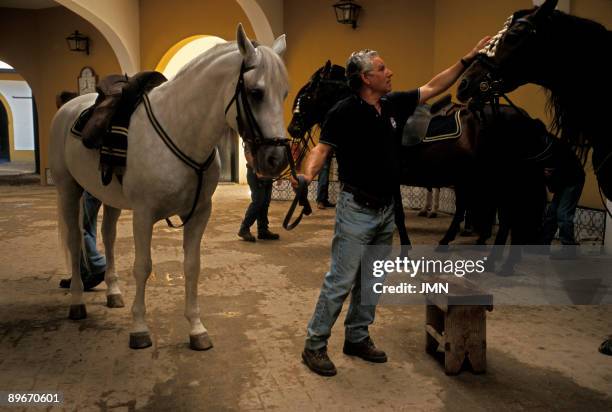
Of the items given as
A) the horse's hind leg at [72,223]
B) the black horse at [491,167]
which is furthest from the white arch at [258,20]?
the horse's hind leg at [72,223]

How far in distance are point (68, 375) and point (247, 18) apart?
8.76 meters

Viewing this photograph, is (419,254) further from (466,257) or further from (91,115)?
(91,115)

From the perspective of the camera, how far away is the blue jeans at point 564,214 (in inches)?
221

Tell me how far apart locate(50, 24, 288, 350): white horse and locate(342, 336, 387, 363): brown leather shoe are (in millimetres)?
829

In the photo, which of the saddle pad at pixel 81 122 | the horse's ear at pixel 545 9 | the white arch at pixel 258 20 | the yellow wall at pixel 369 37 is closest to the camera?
the horse's ear at pixel 545 9

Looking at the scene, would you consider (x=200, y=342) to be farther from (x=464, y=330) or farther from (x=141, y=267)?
(x=464, y=330)

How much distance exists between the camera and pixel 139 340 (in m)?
3.16

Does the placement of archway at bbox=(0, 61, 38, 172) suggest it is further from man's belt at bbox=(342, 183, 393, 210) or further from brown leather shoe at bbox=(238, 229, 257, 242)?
man's belt at bbox=(342, 183, 393, 210)

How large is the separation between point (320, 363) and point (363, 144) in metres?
1.17

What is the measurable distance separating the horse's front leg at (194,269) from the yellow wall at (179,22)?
7953 millimetres

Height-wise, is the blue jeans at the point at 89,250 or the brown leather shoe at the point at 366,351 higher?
the blue jeans at the point at 89,250

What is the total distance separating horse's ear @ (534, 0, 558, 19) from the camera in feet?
8.83

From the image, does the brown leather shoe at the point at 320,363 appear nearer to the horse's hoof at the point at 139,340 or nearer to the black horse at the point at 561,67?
the horse's hoof at the point at 139,340

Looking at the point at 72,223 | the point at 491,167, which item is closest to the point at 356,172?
the point at 72,223
